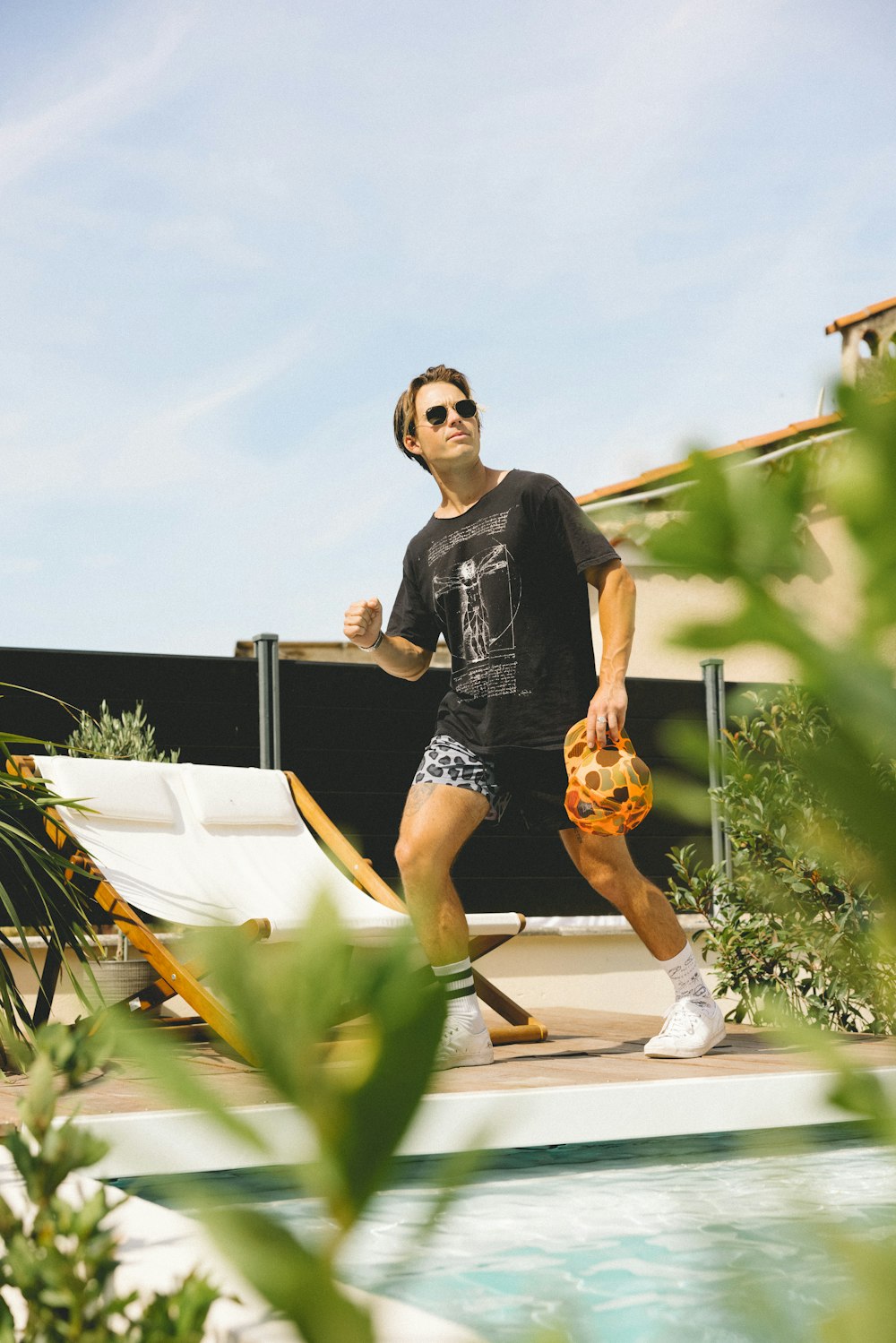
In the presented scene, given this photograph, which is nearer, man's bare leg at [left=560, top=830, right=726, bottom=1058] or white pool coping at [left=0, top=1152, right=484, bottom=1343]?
white pool coping at [left=0, top=1152, right=484, bottom=1343]

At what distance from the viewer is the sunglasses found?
4.61 metres

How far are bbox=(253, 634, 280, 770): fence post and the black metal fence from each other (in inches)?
4.0

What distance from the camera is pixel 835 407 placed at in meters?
0.21

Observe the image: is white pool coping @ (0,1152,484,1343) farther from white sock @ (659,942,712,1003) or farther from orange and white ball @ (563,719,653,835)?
white sock @ (659,942,712,1003)

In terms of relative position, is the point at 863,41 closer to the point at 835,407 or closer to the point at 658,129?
the point at 835,407

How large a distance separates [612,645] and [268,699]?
369cm

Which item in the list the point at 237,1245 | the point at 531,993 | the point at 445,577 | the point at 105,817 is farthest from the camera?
the point at 531,993

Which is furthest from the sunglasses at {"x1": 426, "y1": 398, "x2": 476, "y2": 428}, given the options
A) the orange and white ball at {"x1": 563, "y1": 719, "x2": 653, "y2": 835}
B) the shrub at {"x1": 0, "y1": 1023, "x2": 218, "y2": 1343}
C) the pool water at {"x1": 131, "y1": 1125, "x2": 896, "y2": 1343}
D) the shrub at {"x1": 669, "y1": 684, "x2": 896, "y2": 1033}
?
the pool water at {"x1": 131, "y1": 1125, "x2": 896, "y2": 1343}

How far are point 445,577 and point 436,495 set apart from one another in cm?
30

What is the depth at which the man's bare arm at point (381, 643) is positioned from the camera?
4215mm

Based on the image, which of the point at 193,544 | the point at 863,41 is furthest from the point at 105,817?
the point at 193,544

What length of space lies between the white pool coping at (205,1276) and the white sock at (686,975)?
2527mm

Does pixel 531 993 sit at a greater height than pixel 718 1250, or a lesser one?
lesser

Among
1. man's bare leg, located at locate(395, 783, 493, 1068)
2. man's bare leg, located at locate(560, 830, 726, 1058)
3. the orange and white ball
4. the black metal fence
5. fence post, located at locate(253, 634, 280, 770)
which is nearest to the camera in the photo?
the orange and white ball
